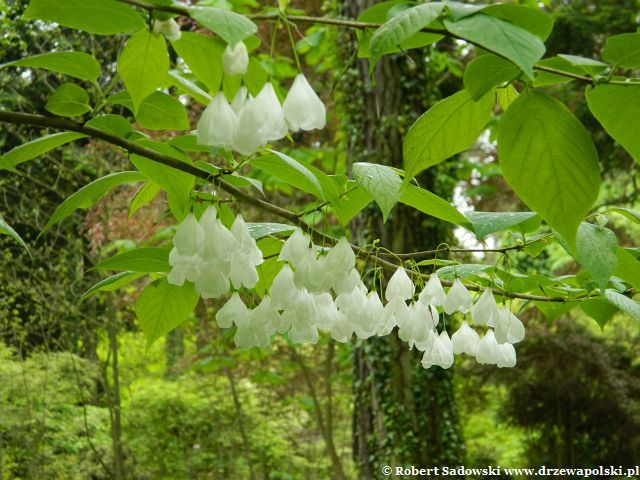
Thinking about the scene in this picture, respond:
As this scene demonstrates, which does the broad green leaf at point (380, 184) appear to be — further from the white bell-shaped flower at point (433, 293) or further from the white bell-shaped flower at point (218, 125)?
the white bell-shaped flower at point (433, 293)

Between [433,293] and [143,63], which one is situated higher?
[143,63]

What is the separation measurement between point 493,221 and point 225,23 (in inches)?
21.5

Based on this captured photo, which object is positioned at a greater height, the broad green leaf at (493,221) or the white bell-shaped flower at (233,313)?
the broad green leaf at (493,221)

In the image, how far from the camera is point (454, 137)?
2.46ft

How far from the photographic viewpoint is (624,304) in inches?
41.2

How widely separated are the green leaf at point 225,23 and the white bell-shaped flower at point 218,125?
0.11m

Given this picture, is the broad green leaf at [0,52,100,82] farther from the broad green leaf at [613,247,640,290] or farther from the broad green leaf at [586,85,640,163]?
the broad green leaf at [613,247,640,290]

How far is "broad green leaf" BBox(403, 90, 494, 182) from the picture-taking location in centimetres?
74

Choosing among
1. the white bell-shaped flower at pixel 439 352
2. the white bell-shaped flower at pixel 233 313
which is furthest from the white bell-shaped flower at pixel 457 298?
the white bell-shaped flower at pixel 233 313

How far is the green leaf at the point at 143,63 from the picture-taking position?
65 centimetres

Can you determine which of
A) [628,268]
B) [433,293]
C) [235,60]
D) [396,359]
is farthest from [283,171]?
[396,359]

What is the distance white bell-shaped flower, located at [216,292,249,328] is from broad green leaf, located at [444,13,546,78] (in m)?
0.58

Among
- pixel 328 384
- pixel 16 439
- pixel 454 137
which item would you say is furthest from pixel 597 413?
pixel 454 137

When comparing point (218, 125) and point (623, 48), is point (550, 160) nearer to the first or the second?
point (623, 48)
